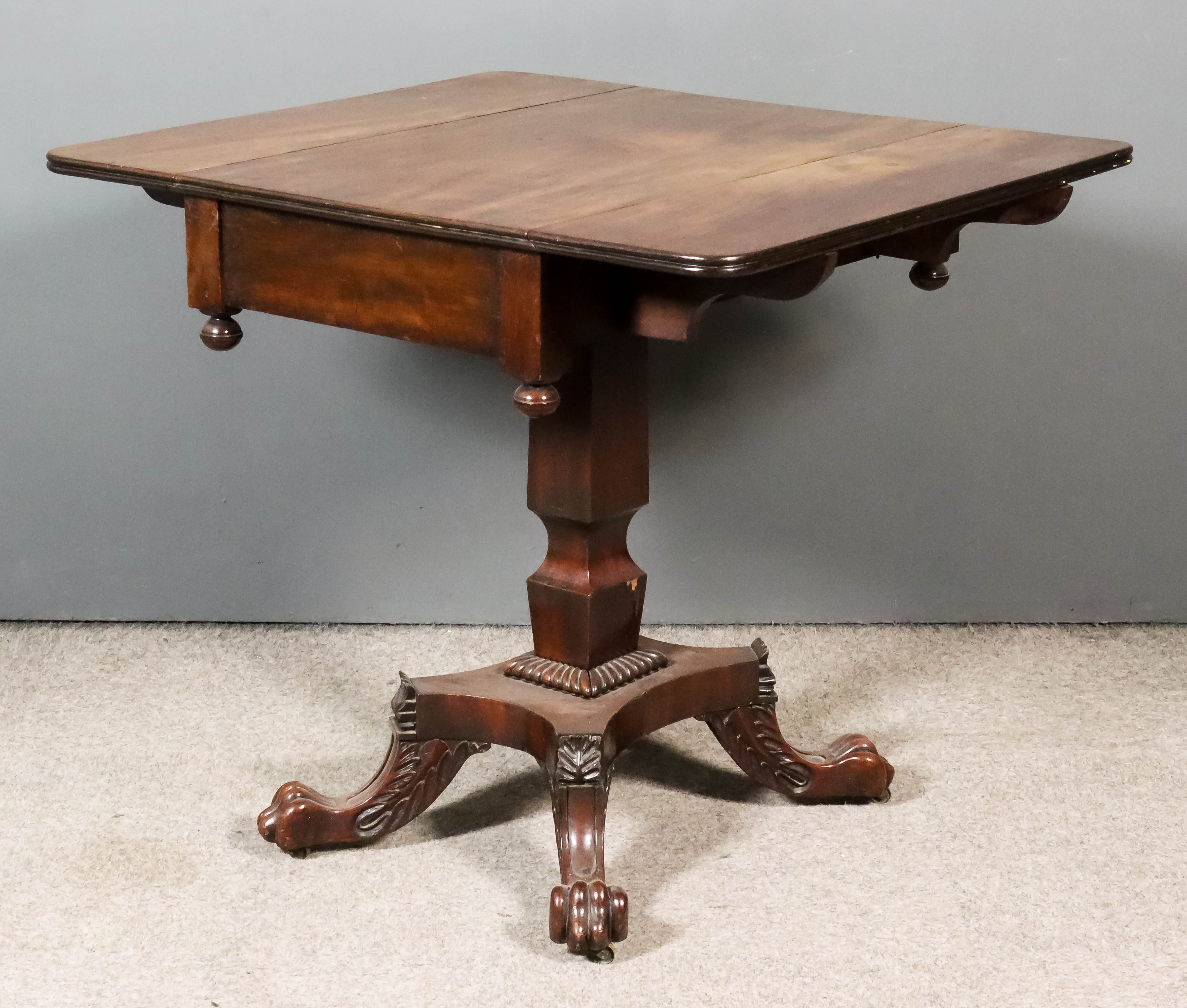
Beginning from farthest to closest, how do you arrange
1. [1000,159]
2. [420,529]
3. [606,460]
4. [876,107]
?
[420,529], [876,107], [606,460], [1000,159]

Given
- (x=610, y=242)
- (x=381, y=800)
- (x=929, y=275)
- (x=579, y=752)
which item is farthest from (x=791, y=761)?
(x=610, y=242)

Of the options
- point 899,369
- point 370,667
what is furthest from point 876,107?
point 370,667

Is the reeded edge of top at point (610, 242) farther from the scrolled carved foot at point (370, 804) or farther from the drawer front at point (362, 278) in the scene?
the scrolled carved foot at point (370, 804)

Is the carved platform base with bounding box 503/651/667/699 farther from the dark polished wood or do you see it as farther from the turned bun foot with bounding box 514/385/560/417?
the turned bun foot with bounding box 514/385/560/417

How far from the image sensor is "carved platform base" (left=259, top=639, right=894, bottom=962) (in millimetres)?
1750

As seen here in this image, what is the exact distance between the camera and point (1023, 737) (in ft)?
7.29

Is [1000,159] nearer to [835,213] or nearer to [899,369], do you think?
[835,213]

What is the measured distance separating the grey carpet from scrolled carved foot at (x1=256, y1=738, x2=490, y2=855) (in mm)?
32

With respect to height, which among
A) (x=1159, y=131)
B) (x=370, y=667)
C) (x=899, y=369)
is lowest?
(x=370, y=667)

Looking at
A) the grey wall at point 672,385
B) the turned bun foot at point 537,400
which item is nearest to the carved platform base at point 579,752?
the turned bun foot at point 537,400

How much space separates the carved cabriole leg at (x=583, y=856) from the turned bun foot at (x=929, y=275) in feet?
2.14

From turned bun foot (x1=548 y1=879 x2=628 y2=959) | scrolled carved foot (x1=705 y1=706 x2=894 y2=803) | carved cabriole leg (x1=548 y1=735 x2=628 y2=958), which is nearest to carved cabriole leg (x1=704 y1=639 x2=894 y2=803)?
scrolled carved foot (x1=705 y1=706 x2=894 y2=803)

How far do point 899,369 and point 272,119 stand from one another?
1018 millimetres

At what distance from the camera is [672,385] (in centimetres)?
248
